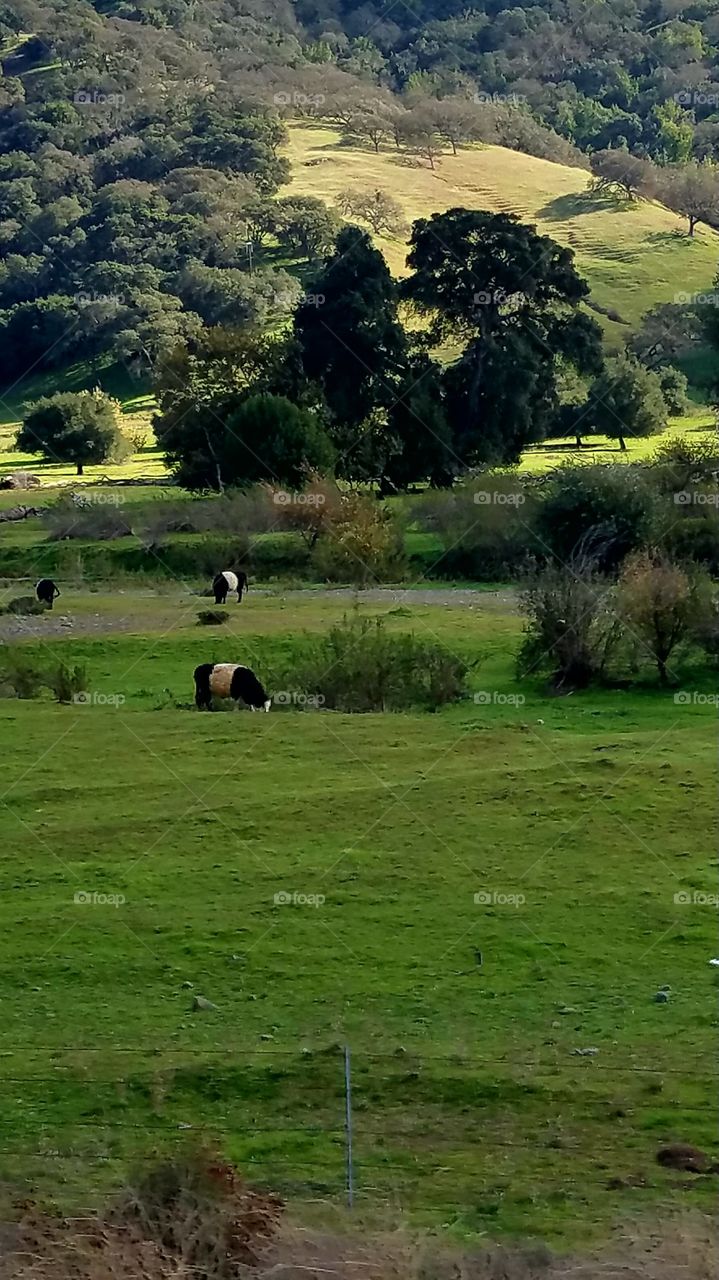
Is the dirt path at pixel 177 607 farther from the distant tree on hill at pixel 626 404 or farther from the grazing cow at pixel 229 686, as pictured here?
the distant tree on hill at pixel 626 404

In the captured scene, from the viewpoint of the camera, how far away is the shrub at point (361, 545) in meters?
36.1

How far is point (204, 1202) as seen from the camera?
8.08 meters

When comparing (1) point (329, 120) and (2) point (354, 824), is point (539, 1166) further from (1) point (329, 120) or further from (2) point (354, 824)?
(1) point (329, 120)

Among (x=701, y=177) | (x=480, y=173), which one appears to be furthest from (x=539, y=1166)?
(x=480, y=173)

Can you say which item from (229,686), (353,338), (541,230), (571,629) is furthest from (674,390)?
(229,686)

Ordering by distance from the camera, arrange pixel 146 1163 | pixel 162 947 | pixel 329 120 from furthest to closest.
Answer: pixel 329 120 → pixel 162 947 → pixel 146 1163

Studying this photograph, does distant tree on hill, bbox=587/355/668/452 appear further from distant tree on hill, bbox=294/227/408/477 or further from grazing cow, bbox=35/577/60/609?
grazing cow, bbox=35/577/60/609

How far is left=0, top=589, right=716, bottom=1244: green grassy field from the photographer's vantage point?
9.17 meters

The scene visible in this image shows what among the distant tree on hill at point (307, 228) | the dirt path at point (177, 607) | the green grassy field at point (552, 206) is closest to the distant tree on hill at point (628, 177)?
the green grassy field at point (552, 206)

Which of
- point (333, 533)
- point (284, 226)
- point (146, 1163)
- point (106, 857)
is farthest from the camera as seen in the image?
point (284, 226)

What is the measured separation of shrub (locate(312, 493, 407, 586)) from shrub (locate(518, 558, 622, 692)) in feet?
38.9

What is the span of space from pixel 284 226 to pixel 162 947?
104m

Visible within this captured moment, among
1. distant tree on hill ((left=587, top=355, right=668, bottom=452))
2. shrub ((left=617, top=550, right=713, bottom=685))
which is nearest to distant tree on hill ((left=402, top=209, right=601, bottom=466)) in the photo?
distant tree on hill ((left=587, top=355, right=668, bottom=452))

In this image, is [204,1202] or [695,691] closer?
[204,1202]
